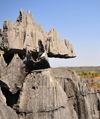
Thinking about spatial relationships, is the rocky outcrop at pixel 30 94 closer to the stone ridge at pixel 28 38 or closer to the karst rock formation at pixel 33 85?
the karst rock formation at pixel 33 85

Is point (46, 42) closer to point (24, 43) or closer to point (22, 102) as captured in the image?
point (24, 43)

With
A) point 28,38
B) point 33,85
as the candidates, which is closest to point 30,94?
point 33,85

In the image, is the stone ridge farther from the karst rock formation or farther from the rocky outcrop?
the rocky outcrop

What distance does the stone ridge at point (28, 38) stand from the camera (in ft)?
22.3

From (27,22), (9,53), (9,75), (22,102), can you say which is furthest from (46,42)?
(22,102)

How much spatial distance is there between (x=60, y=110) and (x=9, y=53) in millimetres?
3604

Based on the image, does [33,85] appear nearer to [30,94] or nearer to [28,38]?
[30,94]

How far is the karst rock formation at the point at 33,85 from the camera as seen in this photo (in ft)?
15.7

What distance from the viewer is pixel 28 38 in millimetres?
7059

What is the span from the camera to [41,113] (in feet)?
15.6

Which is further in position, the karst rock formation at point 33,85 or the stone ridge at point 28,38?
the stone ridge at point 28,38

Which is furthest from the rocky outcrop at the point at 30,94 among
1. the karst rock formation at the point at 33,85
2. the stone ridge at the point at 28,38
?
the stone ridge at the point at 28,38

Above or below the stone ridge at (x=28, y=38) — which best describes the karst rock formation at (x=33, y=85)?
below

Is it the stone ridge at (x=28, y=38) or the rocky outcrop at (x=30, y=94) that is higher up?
the stone ridge at (x=28, y=38)
